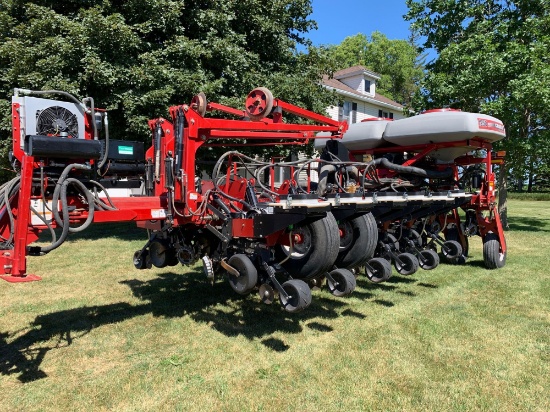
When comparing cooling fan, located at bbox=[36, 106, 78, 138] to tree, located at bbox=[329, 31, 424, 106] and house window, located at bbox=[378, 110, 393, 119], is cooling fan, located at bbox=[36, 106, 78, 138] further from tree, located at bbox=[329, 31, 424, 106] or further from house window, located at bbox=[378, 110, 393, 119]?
tree, located at bbox=[329, 31, 424, 106]

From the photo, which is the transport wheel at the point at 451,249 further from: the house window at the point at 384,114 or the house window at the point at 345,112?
the house window at the point at 384,114

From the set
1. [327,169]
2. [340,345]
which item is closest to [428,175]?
[327,169]

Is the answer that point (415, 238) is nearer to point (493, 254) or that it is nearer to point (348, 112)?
point (493, 254)

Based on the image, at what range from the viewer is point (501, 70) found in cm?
1142

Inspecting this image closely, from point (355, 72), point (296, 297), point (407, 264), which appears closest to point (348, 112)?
point (355, 72)

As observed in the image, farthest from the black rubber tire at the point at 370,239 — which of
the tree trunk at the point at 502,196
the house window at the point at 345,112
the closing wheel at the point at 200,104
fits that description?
the house window at the point at 345,112

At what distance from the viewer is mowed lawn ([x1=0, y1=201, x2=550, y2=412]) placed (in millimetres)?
3053

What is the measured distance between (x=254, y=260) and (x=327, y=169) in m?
1.79

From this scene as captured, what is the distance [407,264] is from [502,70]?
28.7ft

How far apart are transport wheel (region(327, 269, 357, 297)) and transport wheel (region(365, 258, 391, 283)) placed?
2.71 ft

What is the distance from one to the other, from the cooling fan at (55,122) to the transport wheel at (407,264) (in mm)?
3900

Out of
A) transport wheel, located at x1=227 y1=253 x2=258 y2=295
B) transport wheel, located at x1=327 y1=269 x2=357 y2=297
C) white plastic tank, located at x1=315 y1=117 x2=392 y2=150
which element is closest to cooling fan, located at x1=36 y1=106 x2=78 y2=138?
transport wheel, located at x1=227 y1=253 x2=258 y2=295

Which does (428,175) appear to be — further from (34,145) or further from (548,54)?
(548,54)

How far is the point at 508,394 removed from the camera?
3.09 metres
